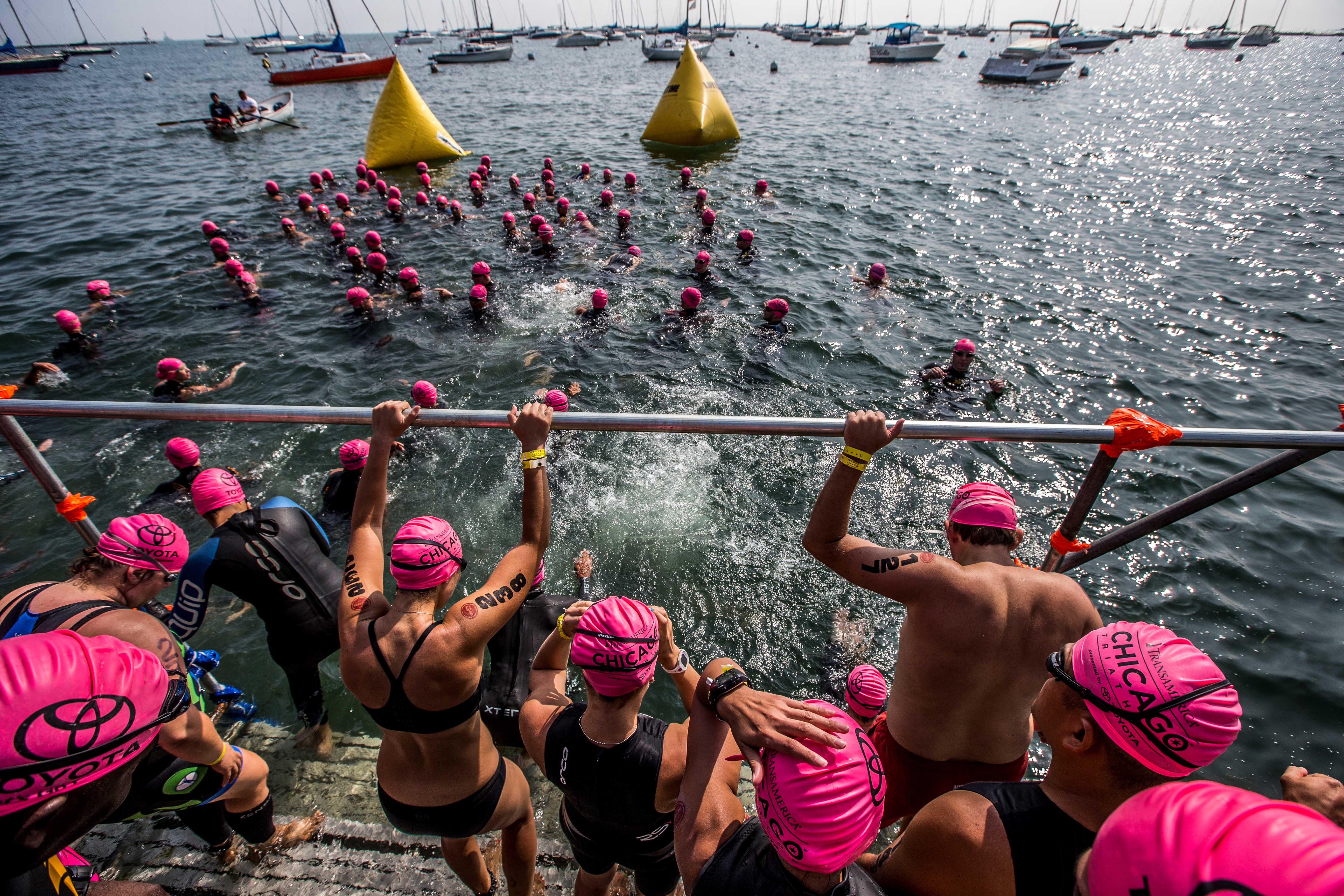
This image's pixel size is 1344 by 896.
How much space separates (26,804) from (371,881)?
6.74 feet

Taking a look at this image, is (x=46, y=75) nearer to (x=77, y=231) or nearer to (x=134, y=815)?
(x=77, y=231)

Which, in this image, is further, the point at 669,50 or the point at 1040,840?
the point at 669,50

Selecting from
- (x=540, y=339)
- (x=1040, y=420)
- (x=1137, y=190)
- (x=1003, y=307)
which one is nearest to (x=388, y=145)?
(x=540, y=339)

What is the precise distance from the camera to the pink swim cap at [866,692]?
406 centimetres

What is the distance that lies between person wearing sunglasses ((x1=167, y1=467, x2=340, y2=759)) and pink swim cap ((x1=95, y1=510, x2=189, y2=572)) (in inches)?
25.4

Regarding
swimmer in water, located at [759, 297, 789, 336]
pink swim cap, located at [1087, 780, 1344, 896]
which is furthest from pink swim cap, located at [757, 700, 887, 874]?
swimmer in water, located at [759, 297, 789, 336]

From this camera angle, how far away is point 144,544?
284cm

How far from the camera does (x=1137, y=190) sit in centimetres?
1920

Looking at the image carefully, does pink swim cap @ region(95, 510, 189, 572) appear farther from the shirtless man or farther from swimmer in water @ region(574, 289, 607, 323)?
swimmer in water @ region(574, 289, 607, 323)

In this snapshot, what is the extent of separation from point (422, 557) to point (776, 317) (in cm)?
899

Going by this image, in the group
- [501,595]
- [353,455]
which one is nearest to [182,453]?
[353,455]

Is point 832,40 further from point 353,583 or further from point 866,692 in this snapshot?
point 353,583

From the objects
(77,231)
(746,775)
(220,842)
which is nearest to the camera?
(220,842)

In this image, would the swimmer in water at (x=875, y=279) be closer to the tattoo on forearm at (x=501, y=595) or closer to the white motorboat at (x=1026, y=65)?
the tattoo on forearm at (x=501, y=595)
